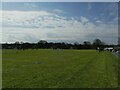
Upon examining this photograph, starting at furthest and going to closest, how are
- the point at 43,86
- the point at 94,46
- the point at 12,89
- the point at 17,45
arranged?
the point at 94,46, the point at 17,45, the point at 43,86, the point at 12,89

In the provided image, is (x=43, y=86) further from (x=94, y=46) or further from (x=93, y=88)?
(x=94, y=46)

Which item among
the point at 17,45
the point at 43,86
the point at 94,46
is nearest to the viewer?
the point at 43,86

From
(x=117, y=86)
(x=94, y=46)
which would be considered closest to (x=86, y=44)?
(x=94, y=46)

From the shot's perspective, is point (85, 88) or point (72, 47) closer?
point (85, 88)

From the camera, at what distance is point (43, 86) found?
14477 millimetres

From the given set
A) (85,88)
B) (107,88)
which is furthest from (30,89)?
(107,88)

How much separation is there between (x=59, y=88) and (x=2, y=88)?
2.70m

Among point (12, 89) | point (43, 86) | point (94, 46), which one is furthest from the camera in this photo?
point (94, 46)

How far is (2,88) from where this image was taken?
45.4 feet

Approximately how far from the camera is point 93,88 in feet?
46.3

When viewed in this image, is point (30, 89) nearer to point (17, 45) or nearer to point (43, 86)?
point (43, 86)

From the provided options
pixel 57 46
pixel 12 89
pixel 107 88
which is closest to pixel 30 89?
pixel 12 89

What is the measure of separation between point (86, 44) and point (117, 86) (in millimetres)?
175425

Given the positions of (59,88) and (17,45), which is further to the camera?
(17,45)
